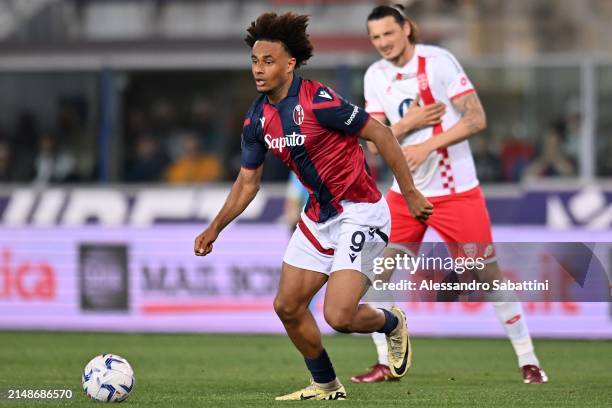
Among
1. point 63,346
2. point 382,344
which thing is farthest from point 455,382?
point 63,346

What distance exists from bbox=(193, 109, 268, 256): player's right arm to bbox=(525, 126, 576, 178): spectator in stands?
36.5 ft

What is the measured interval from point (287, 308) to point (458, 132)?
6.78 feet

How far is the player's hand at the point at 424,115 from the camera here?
9594mm

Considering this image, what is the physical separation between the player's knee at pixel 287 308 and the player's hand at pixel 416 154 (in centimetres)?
162

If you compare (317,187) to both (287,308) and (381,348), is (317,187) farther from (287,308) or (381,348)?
(381,348)

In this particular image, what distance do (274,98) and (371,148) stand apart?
128 cm

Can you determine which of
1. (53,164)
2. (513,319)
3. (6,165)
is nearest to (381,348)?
(513,319)

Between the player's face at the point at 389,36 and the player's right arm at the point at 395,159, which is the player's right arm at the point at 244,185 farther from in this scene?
the player's face at the point at 389,36

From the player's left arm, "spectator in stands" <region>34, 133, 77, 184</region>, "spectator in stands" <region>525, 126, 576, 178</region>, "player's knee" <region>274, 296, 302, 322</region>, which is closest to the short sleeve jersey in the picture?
"player's knee" <region>274, 296, 302, 322</region>

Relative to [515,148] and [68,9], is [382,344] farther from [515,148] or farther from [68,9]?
[68,9]

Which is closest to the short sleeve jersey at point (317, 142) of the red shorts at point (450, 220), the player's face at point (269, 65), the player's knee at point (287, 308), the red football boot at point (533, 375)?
the player's face at point (269, 65)

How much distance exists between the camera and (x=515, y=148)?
19.4 metres

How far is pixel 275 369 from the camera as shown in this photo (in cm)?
1085

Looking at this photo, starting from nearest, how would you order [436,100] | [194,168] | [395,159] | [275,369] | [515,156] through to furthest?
[395,159]
[436,100]
[275,369]
[515,156]
[194,168]
